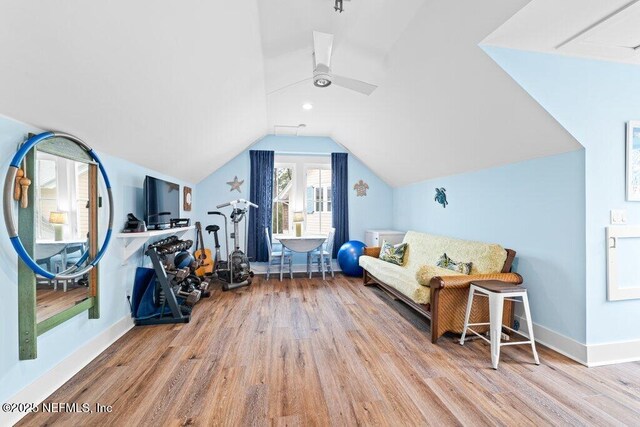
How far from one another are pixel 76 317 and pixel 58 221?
0.73 metres

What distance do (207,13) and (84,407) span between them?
2.49 meters

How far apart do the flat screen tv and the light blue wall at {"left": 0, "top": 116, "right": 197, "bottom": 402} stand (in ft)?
0.40

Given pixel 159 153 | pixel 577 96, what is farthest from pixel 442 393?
pixel 159 153

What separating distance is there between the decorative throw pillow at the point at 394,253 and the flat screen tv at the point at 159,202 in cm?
300

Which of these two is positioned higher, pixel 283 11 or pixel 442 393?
pixel 283 11

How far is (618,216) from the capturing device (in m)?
2.21

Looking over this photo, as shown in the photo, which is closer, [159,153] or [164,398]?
[164,398]

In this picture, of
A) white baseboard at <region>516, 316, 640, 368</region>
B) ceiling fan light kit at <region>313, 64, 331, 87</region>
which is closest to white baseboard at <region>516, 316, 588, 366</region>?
white baseboard at <region>516, 316, 640, 368</region>

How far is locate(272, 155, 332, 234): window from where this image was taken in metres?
5.55

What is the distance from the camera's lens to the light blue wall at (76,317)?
1.46m

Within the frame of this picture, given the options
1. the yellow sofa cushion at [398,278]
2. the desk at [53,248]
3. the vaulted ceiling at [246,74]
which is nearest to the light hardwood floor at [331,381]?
the yellow sofa cushion at [398,278]

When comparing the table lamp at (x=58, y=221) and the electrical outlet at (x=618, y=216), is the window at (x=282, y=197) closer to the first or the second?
the table lamp at (x=58, y=221)

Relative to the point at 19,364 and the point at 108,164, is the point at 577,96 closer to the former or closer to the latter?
the point at 108,164

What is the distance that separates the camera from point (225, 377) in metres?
1.97
